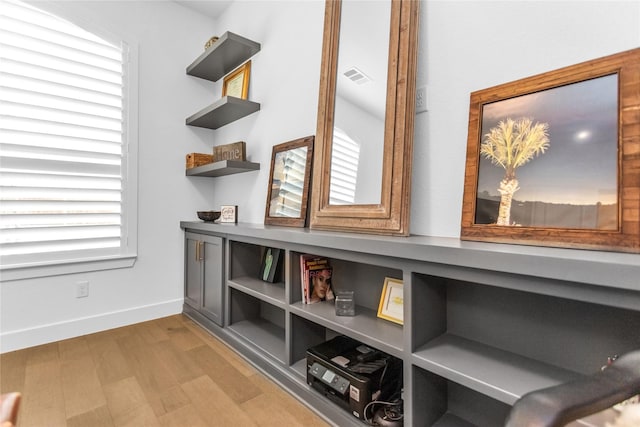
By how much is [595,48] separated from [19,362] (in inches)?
131

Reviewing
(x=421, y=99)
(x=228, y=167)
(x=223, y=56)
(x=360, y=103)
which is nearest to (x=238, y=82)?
(x=223, y=56)

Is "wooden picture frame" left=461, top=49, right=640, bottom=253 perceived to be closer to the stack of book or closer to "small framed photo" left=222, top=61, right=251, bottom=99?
the stack of book

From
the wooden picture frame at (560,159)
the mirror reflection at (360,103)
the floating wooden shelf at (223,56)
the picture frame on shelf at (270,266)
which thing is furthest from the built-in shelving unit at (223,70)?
the wooden picture frame at (560,159)

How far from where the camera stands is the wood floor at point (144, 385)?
1462mm

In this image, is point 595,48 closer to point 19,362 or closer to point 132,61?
point 132,61

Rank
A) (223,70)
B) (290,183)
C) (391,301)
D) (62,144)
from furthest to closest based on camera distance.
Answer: (223,70), (62,144), (290,183), (391,301)

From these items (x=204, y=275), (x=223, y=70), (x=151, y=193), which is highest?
(x=223, y=70)

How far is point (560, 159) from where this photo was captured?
1039mm

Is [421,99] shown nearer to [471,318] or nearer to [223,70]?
[471,318]

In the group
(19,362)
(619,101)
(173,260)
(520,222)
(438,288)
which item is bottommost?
(19,362)

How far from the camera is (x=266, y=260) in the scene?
2258mm

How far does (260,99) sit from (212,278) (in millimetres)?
1468

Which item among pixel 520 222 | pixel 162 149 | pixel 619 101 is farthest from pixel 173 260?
pixel 619 101

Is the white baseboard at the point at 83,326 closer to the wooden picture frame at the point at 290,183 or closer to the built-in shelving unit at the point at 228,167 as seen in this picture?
the built-in shelving unit at the point at 228,167
